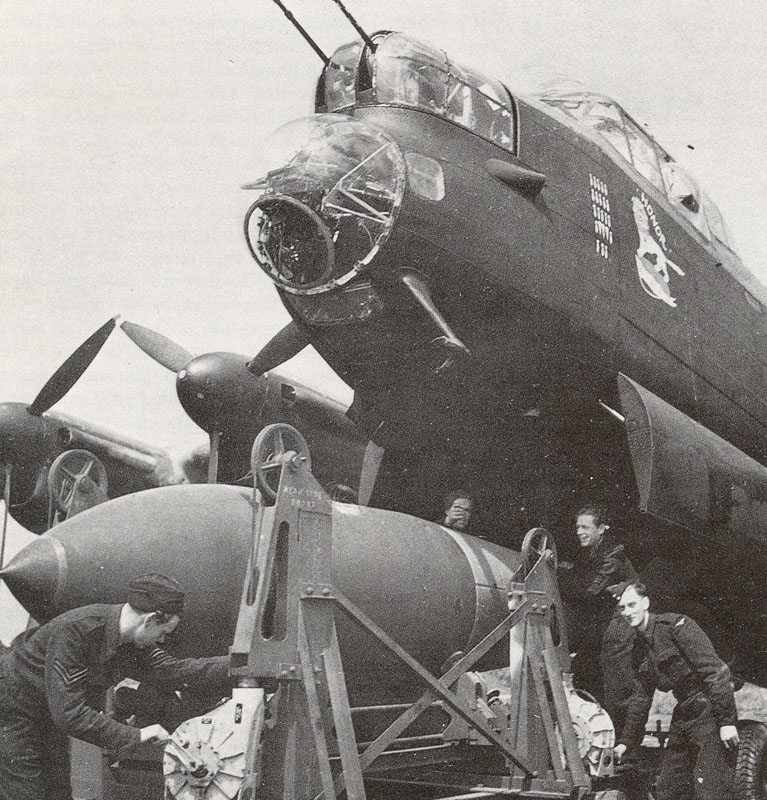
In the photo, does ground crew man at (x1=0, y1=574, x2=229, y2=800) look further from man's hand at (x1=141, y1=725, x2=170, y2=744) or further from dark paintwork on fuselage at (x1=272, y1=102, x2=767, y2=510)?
dark paintwork on fuselage at (x1=272, y1=102, x2=767, y2=510)

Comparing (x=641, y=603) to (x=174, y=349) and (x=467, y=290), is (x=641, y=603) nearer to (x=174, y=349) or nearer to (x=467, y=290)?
(x=467, y=290)

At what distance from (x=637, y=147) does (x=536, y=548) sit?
399 cm

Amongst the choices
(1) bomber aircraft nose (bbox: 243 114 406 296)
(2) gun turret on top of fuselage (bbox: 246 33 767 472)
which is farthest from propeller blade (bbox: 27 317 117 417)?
(1) bomber aircraft nose (bbox: 243 114 406 296)

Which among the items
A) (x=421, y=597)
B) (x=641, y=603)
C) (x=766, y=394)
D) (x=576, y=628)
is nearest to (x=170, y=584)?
(x=421, y=597)

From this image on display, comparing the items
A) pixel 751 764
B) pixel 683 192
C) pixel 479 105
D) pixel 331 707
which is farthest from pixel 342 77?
pixel 751 764

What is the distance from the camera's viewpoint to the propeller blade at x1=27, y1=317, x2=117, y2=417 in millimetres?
10281

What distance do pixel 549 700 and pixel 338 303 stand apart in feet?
9.46

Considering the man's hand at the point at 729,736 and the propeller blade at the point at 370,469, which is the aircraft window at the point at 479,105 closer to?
the propeller blade at the point at 370,469

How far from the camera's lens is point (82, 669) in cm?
506

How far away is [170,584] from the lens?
17.4 ft

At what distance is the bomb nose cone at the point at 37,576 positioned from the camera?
5766 millimetres

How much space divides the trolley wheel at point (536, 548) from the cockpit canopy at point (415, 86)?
2666 millimetres

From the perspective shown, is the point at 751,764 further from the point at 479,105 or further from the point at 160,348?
the point at 160,348

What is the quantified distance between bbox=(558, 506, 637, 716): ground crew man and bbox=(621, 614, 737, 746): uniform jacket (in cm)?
18
